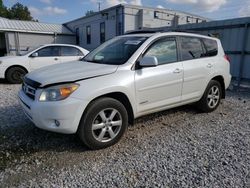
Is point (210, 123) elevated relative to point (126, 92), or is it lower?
lower

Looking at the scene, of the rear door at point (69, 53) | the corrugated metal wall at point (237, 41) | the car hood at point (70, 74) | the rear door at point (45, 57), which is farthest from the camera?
the rear door at point (69, 53)

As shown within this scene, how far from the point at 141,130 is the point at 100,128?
41.3 inches

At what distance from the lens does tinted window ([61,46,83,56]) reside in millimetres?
9117

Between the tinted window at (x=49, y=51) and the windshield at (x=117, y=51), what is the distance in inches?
197

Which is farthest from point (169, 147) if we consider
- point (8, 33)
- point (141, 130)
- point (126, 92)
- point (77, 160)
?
point (8, 33)

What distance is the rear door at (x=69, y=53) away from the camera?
908 centimetres

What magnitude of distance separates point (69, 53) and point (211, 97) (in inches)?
244

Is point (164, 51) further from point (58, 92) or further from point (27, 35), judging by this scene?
point (27, 35)

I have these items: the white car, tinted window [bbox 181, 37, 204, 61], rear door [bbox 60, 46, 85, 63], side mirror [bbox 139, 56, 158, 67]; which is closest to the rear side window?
tinted window [bbox 181, 37, 204, 61]

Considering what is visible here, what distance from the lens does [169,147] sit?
11.4 ft

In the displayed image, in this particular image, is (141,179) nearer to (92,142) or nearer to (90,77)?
(92,142)

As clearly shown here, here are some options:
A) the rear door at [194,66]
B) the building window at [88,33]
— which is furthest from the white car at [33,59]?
the building window at [88,33]

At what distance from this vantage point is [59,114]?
2979 millimetres

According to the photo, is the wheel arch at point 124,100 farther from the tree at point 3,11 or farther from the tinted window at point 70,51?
the tree at point 3,11
